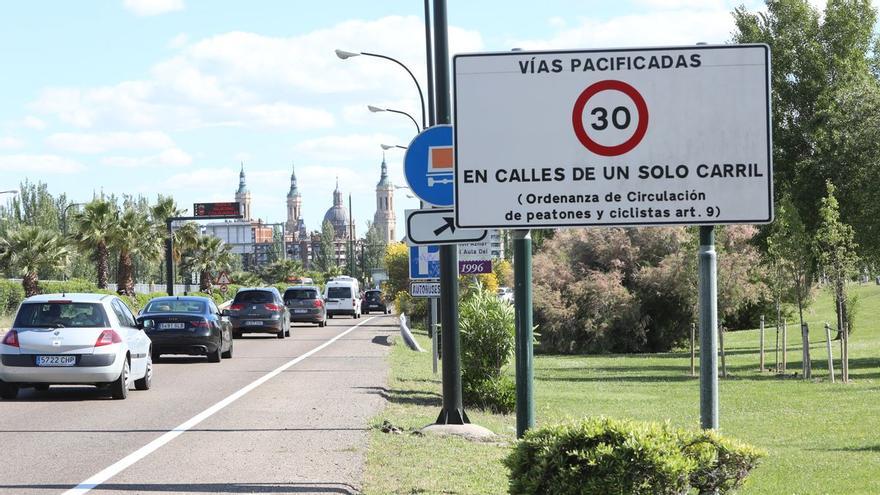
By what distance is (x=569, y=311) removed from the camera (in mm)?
51656

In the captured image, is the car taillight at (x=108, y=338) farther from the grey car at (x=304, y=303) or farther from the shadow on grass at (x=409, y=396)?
the grey car at (x=304, y=303)

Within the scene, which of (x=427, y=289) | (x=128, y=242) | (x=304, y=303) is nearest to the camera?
(x=427, y=289)

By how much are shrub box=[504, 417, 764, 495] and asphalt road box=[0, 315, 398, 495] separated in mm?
2951

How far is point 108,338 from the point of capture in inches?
715

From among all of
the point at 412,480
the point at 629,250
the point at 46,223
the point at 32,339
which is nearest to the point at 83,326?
the point at 32,339

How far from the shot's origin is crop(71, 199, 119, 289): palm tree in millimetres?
61719

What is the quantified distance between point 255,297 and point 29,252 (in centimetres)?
2122

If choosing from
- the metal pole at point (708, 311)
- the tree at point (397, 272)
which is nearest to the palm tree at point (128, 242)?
the tree at point (397, 272)

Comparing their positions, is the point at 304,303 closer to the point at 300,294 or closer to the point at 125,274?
the point at 300,294

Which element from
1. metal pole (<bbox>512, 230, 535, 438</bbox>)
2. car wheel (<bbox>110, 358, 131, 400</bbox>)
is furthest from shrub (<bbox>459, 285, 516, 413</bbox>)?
metal pole (<bbox>512, 230, 535, 438</bbox>)

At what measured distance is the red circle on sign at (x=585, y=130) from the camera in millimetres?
7180

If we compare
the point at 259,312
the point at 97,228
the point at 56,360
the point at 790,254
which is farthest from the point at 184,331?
the point at 97,228

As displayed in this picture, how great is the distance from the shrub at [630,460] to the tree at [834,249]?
25.3 meters

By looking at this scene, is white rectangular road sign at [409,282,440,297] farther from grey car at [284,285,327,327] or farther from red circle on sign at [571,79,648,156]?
grey car at [284,285,327,327]
